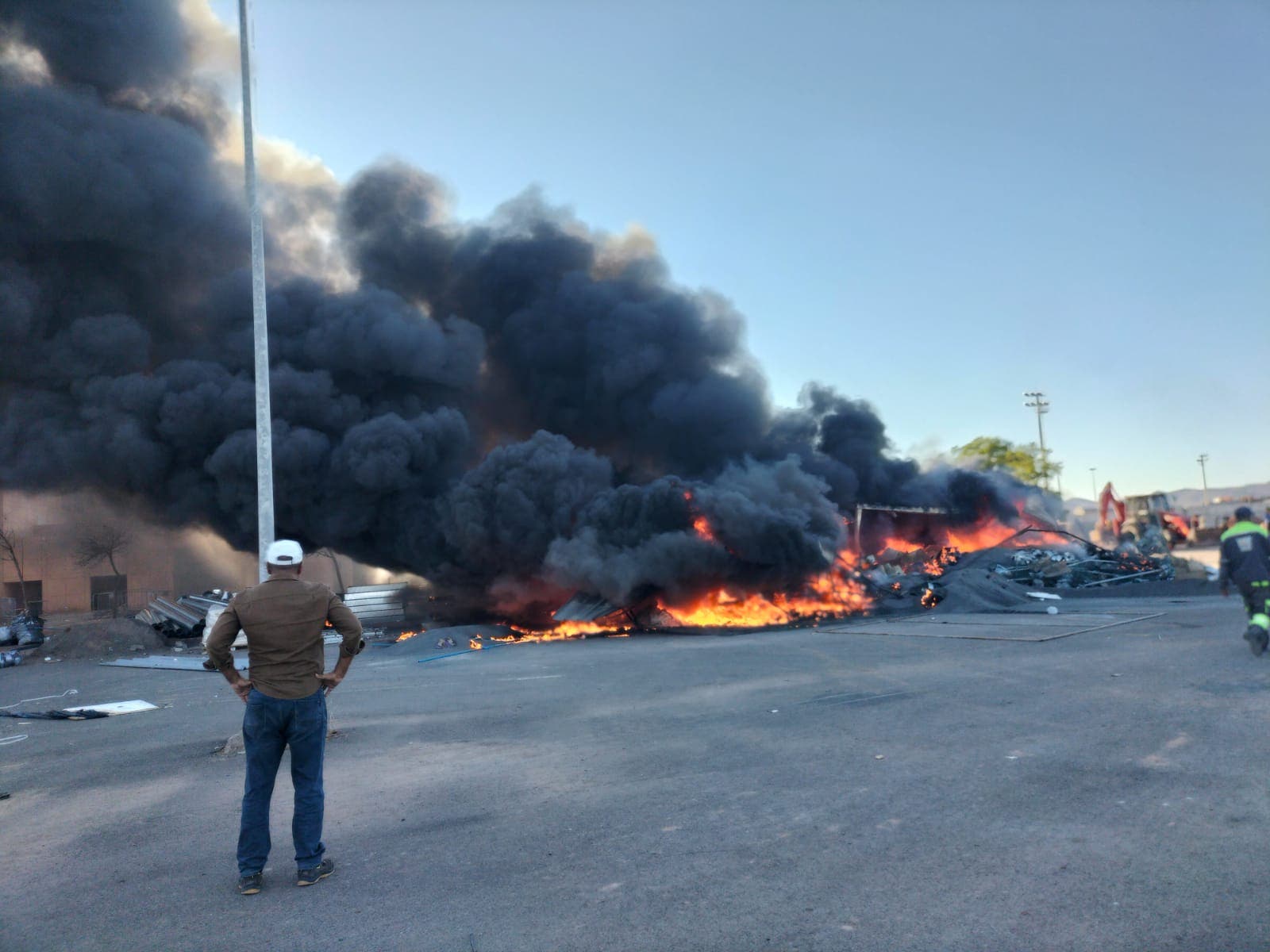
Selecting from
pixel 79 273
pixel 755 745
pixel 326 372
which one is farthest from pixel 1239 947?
pixel 79 273

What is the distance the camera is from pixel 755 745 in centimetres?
635

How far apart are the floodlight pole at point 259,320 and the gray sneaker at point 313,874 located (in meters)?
5.57

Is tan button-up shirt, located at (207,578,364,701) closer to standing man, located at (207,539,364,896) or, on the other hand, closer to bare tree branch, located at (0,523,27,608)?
standing man, located at (207,539,364,896)

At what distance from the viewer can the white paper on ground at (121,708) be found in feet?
33.7

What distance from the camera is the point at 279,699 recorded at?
4047 mm

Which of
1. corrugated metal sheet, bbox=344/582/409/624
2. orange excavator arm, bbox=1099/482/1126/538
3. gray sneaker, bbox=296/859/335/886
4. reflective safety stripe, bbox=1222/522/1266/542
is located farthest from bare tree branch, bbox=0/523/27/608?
orange excavator arm, bbox=1099/482/1126/538

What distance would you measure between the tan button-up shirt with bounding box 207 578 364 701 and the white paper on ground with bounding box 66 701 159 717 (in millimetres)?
7787

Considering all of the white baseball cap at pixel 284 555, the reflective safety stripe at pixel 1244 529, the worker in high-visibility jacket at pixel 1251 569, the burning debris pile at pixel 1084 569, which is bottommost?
the burning debris pile at pixel 1084 569

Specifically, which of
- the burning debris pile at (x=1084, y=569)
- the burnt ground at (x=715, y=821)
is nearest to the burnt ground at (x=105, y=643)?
the burnt ground at (x=715, y=821)

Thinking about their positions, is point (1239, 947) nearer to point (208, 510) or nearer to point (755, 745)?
point (755, 745)

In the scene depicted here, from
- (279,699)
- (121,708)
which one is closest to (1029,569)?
(121,708)

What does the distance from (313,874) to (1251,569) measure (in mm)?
9902

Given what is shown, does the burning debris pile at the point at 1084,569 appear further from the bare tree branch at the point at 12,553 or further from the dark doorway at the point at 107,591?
the bare tree branch at the point at 12,553

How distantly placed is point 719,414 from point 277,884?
22.1 meters
